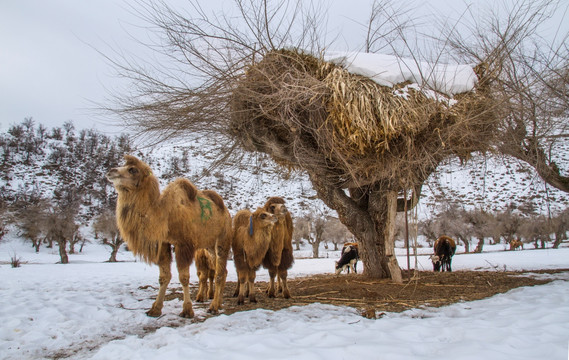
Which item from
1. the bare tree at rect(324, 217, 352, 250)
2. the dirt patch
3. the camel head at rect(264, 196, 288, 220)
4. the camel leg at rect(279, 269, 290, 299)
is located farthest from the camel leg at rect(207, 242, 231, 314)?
the bare tree at rect(324, 217, 352, 250)

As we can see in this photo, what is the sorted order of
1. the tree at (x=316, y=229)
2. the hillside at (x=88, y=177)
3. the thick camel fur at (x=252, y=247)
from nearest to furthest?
the thick camel fur at (x=252, y=247)
the tree at (x=316, y=229)
the hillside at (x=88, y=177)

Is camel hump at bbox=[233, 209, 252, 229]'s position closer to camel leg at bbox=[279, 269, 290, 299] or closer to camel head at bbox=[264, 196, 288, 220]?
camel head at bbox=[264, 196, 288, 220]

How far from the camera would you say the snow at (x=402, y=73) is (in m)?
6.23

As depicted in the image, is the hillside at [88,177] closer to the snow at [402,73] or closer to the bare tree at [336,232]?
the bare tree at [336,232]

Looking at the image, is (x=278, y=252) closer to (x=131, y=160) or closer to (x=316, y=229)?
(x=131, y=160)

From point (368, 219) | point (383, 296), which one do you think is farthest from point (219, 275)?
point (368, 219)

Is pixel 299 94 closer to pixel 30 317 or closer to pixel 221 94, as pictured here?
pixel 221 94

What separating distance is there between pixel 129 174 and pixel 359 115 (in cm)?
370

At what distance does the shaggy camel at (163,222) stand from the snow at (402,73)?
388 cm

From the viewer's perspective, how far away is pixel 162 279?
458cm

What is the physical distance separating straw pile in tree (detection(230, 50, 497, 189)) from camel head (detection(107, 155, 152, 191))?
2.08 meters

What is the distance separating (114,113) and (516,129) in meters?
8.69

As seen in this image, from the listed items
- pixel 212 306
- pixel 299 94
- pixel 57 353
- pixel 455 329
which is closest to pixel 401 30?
pixel 299 94

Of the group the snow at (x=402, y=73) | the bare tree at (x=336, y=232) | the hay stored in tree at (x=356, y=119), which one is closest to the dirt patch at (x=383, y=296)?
the hay stored in tree at (x=356, y=119)
